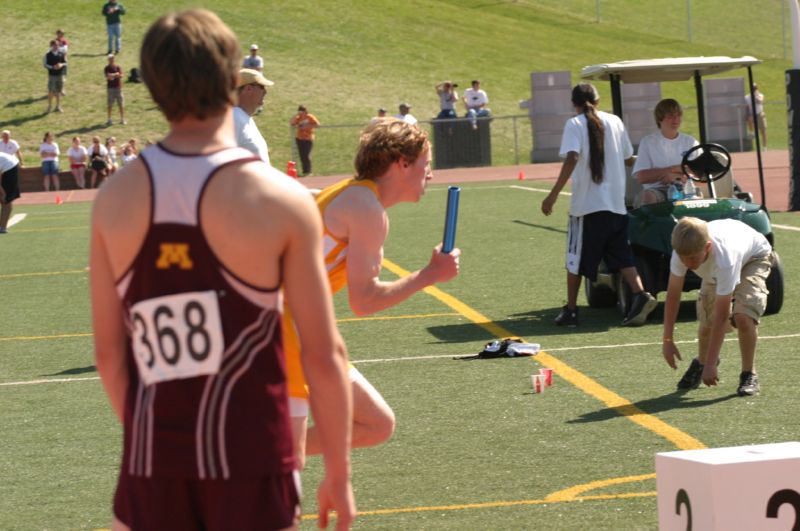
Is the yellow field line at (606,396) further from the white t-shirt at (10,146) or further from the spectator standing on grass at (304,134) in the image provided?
the spectator standing on grass at (304,134)

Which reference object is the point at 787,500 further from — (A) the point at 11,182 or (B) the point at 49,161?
(B) the point at 49,161

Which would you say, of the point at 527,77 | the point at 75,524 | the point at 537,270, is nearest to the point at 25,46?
the point at 527,77

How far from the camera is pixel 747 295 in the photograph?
864cm

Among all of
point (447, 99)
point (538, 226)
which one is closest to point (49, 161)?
point (447, 99)

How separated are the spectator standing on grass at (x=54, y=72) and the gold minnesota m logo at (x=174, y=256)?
→ 46283 millimetres

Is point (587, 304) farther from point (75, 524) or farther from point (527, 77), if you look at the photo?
point (527, 77)

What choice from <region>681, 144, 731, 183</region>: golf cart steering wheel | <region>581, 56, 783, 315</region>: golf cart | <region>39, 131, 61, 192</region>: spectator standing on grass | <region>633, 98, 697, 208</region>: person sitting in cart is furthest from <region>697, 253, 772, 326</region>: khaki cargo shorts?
<region>39, 131, 61, 192</region>: spectator standing on grass

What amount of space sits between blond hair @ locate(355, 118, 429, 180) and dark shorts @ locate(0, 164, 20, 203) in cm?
1984

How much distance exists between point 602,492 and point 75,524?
2247mm

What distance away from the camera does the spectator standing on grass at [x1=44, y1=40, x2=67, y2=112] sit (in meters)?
48.1

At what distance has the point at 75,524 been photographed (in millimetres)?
6594

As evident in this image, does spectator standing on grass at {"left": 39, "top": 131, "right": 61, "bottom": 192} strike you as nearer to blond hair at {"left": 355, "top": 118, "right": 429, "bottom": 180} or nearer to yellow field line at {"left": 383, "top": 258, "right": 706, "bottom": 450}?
yellow field line at {"left": 383, "top": 258, "right": 706, "bottom": 450}

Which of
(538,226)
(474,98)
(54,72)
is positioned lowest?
(538,226)

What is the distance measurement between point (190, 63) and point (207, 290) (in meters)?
0.46
